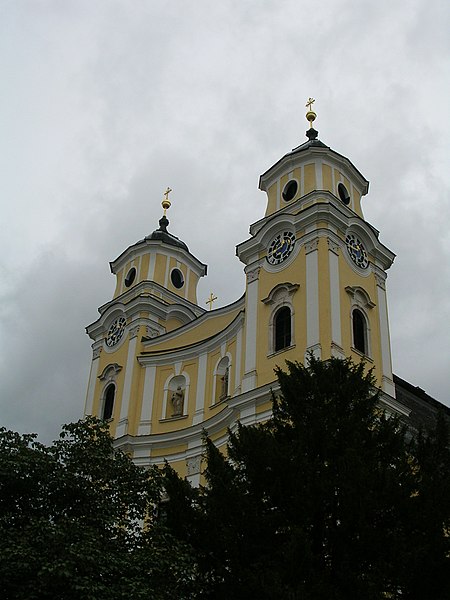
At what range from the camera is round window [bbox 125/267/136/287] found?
120 ft

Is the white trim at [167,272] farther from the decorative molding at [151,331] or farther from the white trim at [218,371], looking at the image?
the white trim at [218,371]

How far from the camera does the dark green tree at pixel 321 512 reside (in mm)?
13750

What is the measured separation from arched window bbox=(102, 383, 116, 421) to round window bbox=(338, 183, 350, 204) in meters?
12.7

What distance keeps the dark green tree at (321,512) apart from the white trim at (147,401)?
14.4m

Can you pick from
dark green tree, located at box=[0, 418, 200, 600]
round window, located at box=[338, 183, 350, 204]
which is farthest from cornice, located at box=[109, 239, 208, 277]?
dark green tree, located at box=[0, 418, 200, 600]

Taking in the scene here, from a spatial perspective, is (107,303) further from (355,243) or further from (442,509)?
(442,509)

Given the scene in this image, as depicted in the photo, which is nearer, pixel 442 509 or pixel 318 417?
pixel 442 509

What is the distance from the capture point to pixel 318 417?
16250mm

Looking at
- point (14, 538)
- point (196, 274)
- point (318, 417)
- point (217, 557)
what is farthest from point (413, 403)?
point (14, 538)

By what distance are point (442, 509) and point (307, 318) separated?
1123 centimetres

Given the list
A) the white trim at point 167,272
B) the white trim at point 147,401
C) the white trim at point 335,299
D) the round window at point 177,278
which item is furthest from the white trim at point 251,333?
the round window at point 177,278

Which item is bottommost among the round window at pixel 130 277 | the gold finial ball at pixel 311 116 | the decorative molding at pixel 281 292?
the decorative molding at pixel 281 292

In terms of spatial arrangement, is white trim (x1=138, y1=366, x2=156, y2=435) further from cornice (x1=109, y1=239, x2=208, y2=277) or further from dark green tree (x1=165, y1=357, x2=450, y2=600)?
dark green tree (x1=165, y1=357, x2=450, y2=600)

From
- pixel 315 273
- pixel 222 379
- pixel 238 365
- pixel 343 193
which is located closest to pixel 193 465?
pixel 222 379
